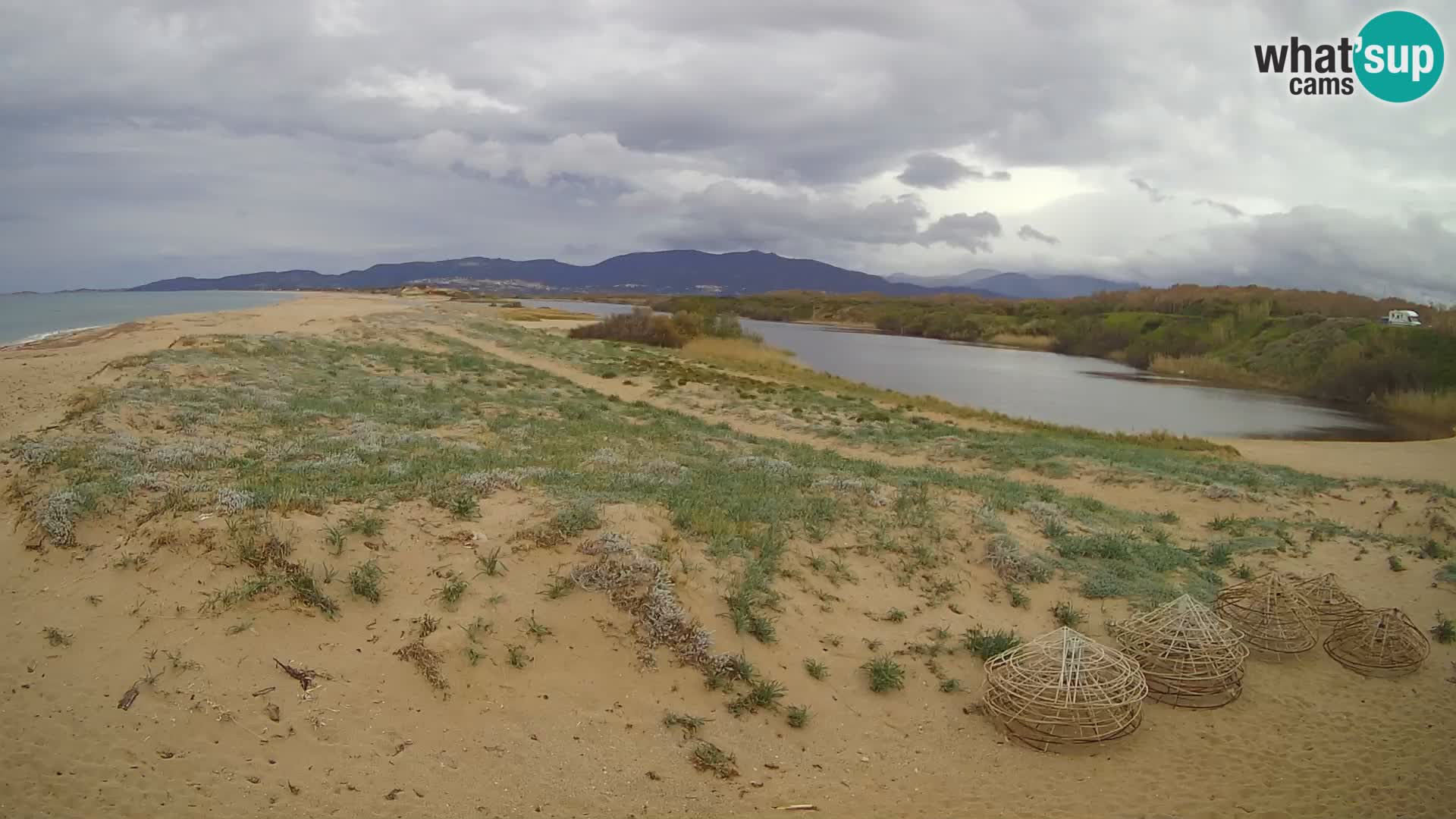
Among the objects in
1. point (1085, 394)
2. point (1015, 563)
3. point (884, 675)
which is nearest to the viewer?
point (884, 675)

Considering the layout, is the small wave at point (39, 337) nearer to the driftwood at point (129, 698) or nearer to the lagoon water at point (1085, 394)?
the driftwood at point (129, 698)

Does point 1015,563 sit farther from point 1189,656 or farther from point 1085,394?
point 1085,394

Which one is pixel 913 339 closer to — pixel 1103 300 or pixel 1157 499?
pixel 1103 300

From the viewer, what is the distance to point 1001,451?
17.2 meters

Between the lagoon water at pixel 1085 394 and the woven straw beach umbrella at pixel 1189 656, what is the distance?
77.9 ft

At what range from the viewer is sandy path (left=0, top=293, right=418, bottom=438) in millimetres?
12664

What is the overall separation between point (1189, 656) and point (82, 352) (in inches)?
1113

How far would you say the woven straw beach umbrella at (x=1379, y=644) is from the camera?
7547mm

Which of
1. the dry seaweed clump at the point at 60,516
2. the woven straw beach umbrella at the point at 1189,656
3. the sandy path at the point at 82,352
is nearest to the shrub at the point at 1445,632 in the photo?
the woven straw beach umbrella at the point at 1189,656

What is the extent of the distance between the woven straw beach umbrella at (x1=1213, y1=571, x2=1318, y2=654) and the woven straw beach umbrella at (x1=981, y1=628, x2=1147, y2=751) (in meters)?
2.40

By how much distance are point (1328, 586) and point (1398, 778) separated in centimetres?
299

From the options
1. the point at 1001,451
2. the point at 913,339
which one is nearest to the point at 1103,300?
the point at 913,339

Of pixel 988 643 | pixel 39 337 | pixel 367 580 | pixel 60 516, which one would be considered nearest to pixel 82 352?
→ pixel 39 337

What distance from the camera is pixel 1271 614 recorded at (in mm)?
8000
